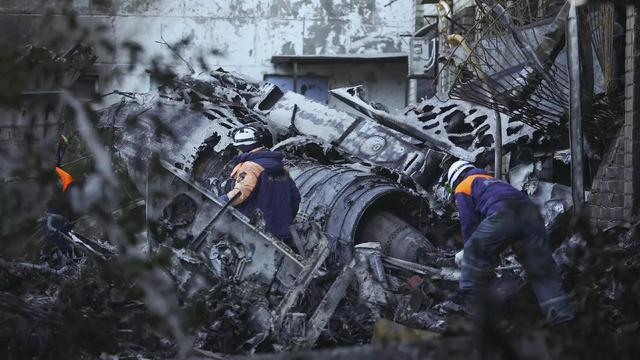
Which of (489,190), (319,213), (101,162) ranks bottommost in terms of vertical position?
(319,213)

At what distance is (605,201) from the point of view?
24.2 feet

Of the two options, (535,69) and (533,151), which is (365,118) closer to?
(533,151)

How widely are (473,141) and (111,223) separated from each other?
7.81 m

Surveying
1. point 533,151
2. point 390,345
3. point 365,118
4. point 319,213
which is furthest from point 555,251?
point 365,118

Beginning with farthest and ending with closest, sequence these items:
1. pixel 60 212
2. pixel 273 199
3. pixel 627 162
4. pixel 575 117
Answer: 1. pixel 273 199
2. pixel 627 162
3. pixel 575 117
4. pixel 60 212

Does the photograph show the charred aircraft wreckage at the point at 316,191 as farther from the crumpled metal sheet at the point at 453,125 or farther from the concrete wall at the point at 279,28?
the concrete wall at the point at 279,28

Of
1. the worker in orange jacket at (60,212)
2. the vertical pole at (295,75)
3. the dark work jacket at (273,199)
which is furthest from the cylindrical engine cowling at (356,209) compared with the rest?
the vertical pole at (295,75)

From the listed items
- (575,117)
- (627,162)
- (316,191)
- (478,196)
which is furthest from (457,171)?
(316,191)

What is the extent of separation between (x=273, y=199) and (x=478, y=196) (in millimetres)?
2456

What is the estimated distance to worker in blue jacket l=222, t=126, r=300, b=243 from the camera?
819 centimetres

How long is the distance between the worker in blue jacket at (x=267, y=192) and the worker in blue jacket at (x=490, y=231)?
2.10m

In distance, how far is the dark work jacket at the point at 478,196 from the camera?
20.4ft

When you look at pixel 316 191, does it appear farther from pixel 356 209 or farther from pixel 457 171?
pixel 457 171

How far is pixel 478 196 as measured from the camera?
20.9 feet
